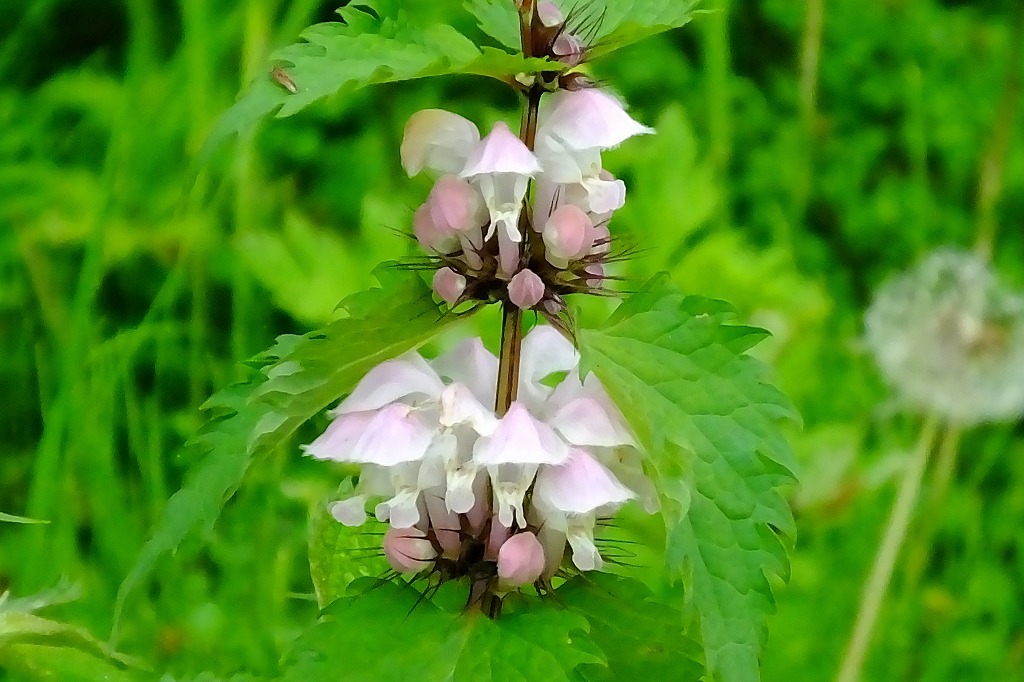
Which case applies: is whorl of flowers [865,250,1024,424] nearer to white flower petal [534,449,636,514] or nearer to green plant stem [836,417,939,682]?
green plant stem [836,417,939,682]

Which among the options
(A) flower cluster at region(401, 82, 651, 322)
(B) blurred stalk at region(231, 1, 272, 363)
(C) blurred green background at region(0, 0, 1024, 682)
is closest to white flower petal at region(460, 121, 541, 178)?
(A) flower cluster at region(401, 82, 651, 322)

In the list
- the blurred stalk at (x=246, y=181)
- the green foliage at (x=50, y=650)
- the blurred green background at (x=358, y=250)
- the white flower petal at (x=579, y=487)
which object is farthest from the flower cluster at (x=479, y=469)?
the blurred stalk at (x=246, y=181)

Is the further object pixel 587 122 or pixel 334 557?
pixel 334 557

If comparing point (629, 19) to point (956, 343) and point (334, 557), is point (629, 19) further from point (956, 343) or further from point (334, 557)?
point (956, 343)

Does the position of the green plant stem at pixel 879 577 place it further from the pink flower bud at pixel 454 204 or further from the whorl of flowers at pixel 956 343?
the pink flower bud at pixel 454 204

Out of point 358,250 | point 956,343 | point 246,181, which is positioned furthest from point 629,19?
point 956,343

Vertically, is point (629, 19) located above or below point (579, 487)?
above

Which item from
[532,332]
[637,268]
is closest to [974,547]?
[637,268]

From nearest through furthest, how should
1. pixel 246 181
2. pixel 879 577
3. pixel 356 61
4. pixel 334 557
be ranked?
pixel 356 61, pixel 334 557, pixel 879 577, pixel 246 181
